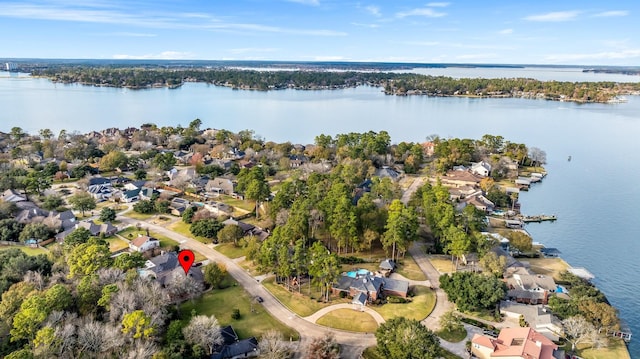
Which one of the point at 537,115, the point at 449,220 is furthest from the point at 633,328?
the point at 537,115

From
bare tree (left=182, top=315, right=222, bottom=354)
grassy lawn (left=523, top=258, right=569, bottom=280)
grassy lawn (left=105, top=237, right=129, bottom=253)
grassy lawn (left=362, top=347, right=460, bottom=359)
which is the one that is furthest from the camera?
grassy lawn (left=105, top=237, right=129, bottom=253)

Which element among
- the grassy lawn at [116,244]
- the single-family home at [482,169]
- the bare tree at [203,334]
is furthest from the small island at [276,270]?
the single-family home at [482,169]

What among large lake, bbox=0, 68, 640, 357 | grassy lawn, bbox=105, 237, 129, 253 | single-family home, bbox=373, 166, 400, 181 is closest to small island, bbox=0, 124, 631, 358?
grassy lawn, bbox=105, 237, 129, 253

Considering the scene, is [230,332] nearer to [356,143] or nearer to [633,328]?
[633,328]

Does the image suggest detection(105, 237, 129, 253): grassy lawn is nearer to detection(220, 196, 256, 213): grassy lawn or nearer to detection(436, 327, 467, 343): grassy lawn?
detection(220, 196, 256, 213): grassy lawn

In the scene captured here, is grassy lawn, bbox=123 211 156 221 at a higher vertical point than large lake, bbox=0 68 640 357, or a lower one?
lower

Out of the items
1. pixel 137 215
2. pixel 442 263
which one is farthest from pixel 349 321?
pixel 137 215
